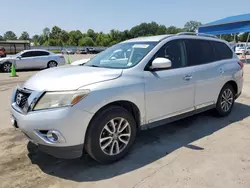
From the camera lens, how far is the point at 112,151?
3307 mm


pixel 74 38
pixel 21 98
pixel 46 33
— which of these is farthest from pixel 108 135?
pixel 46 33

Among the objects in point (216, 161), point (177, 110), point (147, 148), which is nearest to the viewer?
point (216, 161)

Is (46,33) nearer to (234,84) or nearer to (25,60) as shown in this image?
(25,60)

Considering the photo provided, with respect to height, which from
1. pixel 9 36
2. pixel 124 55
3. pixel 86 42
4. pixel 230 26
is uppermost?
pixel 9 36

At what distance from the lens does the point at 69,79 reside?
3.14 metres

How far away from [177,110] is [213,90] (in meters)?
1.14

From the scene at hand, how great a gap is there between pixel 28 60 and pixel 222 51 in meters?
13.4

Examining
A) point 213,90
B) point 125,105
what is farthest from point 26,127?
point 213,90

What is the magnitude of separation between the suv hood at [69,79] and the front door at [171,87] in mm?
612

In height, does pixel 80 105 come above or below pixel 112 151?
above

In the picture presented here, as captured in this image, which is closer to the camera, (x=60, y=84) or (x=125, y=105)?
(x=60, y=84)

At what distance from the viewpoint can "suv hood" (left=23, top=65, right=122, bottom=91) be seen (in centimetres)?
300

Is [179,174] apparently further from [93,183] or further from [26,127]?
[26,127]

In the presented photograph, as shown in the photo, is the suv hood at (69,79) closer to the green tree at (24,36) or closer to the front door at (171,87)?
the front door at (171,87)
